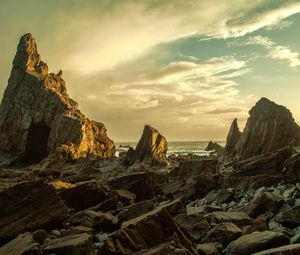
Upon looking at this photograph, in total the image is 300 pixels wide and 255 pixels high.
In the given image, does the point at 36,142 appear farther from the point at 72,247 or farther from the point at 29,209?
the point at 72,247

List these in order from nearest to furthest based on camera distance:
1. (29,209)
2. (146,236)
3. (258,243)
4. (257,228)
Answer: (258,243) < (146,236) < (257,228) < (29,209)

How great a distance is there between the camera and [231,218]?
35.8ft

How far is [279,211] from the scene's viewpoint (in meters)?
11.1

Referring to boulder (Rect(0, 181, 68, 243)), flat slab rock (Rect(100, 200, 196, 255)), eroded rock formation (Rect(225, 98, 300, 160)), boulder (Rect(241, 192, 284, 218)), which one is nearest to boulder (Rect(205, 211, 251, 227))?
boulder (Rect(241, 192, 284, 218))

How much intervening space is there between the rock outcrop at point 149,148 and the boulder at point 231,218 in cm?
4636

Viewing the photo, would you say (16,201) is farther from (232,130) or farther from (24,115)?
(24,115)

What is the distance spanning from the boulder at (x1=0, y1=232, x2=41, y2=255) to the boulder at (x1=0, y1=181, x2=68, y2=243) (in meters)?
1.31

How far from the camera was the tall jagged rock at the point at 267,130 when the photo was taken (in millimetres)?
36156

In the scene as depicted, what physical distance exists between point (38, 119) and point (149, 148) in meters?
27.8

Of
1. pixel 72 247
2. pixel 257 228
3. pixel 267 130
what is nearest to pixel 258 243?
pixel 257 228

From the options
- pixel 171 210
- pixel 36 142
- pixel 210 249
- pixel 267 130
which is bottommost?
pixel 210 249

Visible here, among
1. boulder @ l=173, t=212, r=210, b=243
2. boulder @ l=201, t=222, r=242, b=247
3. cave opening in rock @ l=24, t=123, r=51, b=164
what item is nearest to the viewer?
boulder @ l=201, t=222, r=242, b=247

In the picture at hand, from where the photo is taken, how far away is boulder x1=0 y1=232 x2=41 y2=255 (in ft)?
28.4

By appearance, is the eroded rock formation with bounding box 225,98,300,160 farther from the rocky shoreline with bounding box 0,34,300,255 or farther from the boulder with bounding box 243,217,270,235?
the boulder with bounding box 243,217,270,235
